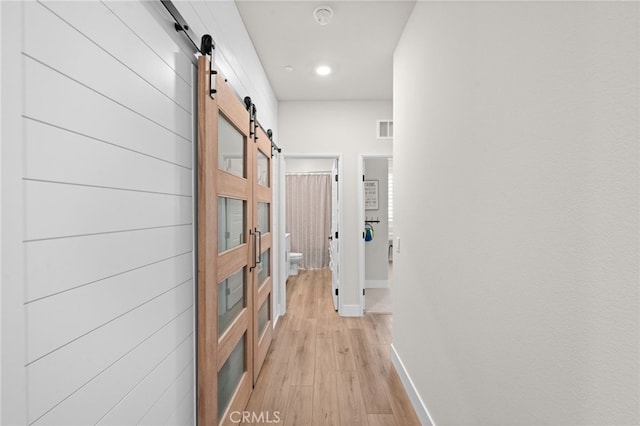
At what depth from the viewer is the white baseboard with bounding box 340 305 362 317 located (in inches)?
162

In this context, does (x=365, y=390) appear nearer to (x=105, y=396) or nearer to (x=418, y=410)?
(x=418, y=410)

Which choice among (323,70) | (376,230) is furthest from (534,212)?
(376,230)

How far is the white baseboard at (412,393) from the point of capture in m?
1.95

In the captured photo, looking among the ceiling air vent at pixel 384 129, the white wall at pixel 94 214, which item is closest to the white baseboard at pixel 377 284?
the ceiling air vent at pixel 384 129

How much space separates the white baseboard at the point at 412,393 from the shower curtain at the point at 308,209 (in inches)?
162

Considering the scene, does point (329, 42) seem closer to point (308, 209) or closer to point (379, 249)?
point (379, 249)

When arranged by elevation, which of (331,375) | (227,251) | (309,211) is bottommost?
(331,375)

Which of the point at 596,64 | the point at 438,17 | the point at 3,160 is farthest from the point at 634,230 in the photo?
the point at 438,17

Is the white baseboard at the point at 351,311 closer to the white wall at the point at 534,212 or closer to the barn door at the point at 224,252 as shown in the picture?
the barn door at the point at 224,252

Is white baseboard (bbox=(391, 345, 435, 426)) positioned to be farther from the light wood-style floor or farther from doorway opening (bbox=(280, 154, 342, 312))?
doorway opening (bbox=(280, 154, 342, 312))

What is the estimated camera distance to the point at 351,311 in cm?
413

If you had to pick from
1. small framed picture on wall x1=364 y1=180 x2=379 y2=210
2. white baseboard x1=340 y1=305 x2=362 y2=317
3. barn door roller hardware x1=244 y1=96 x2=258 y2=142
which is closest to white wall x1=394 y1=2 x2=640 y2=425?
barn door roller hardware x1=244 y1=96 x2=258 y2=142

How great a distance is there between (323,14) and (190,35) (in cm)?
127

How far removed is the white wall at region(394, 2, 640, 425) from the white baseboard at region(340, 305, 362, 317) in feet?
7.49
